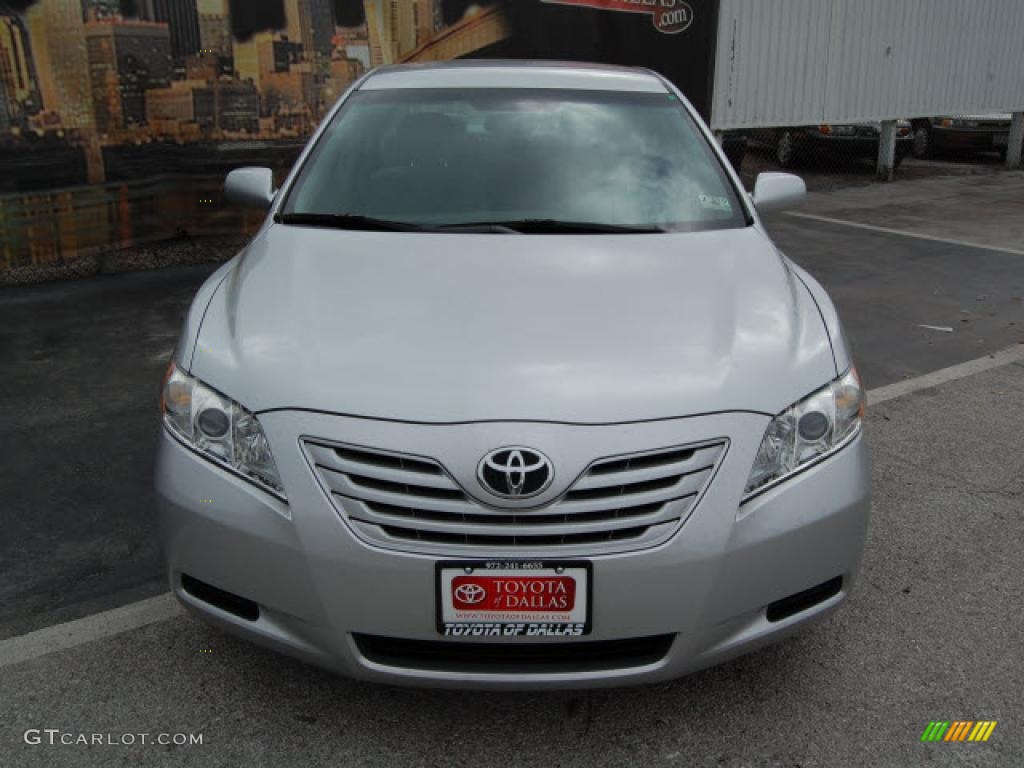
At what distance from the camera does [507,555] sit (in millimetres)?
2064

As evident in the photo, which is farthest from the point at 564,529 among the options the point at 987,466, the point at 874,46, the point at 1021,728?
the point at 874,46

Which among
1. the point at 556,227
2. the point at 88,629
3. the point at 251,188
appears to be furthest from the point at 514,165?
the point at 88,629

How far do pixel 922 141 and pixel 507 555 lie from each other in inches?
678

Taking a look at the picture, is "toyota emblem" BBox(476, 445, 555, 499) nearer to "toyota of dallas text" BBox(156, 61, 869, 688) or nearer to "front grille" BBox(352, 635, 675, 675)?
"toyota of dallas text" BBox(156, 61, 869, 688)

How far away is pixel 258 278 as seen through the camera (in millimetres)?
2809

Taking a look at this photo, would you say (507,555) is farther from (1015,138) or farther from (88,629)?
(1015,138)

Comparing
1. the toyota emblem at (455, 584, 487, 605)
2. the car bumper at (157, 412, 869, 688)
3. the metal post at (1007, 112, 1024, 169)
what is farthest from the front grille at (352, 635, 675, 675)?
the metal post at (1007, 112, 1024, 169)

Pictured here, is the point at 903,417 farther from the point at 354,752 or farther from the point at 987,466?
the point at 354,752

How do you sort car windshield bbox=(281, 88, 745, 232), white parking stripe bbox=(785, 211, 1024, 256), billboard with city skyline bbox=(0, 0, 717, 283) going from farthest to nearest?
white parking stripe bbox=(785, 211, 1024, 256)
billboard with city skyline bbox=(0, 0, 717, 283)
car windshield bbox=(281, 88, 745, 232)

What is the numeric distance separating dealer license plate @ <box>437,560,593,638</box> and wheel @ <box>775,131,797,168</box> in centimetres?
1465

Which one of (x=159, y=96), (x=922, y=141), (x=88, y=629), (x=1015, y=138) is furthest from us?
(x=922, y=141)

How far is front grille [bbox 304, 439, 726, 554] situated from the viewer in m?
2.07

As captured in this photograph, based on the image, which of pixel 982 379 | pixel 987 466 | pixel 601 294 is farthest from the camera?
pixel 982 379

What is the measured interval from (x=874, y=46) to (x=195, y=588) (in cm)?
1344
